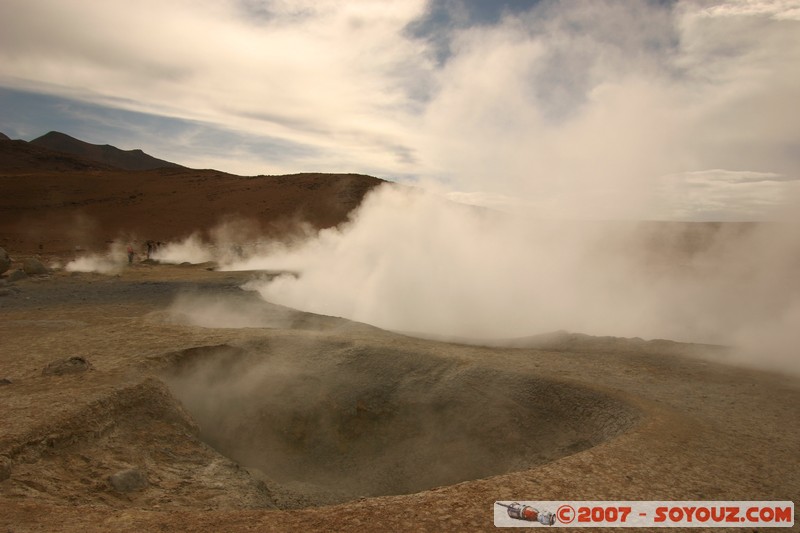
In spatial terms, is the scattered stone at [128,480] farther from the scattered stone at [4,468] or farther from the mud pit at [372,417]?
the mud pit at [372,417]

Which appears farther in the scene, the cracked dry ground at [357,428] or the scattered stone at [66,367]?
the scattered stone at [66,367]

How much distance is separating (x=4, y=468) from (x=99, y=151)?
126041 millimetres

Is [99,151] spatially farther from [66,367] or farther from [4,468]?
[4,468]

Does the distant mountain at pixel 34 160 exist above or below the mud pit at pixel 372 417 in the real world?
above

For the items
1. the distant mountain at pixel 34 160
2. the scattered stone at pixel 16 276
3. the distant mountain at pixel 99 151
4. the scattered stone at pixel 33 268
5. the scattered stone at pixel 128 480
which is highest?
the distant mountain at pixel 99 151

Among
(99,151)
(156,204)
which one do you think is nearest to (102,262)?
(156,204)

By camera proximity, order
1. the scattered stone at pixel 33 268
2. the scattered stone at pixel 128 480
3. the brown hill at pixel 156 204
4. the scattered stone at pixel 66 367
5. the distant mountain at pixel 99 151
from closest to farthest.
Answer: the scattered stone at pixel 128 480 < the scattered stone at pixel 66 367 < the scattered stone at pixel 33 268 < the brown hill at pixel 156 204 < the distant mountain at pixel 99 151

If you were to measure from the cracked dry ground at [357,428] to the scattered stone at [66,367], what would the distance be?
0.30 feet

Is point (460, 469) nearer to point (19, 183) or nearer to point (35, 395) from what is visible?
point (35, 395)

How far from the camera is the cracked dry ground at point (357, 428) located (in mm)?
3668

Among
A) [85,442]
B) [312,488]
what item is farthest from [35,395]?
[312,488]

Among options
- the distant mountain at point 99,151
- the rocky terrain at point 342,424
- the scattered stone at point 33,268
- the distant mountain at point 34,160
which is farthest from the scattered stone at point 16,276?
the distant mountain at point 99,151

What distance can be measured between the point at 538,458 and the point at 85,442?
501 centimetres

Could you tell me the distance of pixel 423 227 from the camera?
55.0 ft
